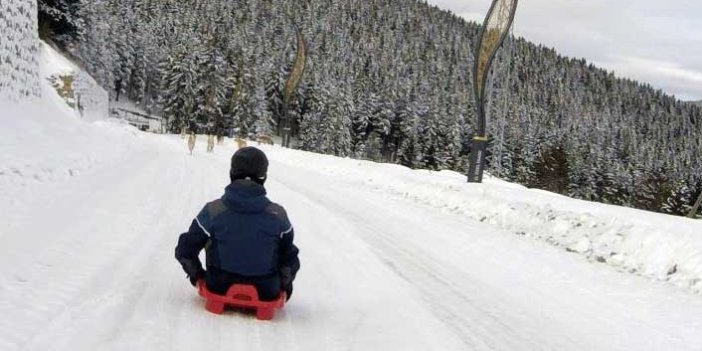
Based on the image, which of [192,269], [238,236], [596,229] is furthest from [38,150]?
[596,229]

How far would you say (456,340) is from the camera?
496cm

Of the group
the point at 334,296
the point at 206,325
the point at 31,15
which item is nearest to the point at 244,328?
the point at 206,325

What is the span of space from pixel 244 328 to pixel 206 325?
0.90 feet

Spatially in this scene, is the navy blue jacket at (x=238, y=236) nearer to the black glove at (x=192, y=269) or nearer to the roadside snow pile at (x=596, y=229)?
the black glove at (x=192, y=269)

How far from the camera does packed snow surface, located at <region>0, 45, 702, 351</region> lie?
448 cm

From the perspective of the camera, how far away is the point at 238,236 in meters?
4.80

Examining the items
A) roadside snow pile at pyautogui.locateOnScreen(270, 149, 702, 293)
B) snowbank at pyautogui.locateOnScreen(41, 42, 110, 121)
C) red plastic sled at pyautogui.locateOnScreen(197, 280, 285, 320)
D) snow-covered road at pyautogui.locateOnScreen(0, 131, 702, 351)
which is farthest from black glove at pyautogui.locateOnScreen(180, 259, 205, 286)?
snowbank at pyautogui.locateOnScreen(41, 42, 110, 121)

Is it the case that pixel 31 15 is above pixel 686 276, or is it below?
above

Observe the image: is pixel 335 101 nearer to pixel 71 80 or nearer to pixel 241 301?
pixel 71 80

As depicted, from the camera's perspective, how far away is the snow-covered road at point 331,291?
171 inches

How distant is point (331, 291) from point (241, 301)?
5.10 ft

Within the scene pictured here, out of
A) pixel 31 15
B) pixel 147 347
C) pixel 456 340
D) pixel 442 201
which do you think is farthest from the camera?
pixel 31 15

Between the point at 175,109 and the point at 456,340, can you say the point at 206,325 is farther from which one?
the point at 175,109

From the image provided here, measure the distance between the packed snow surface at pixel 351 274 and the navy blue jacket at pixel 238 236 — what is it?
0.39 meters
